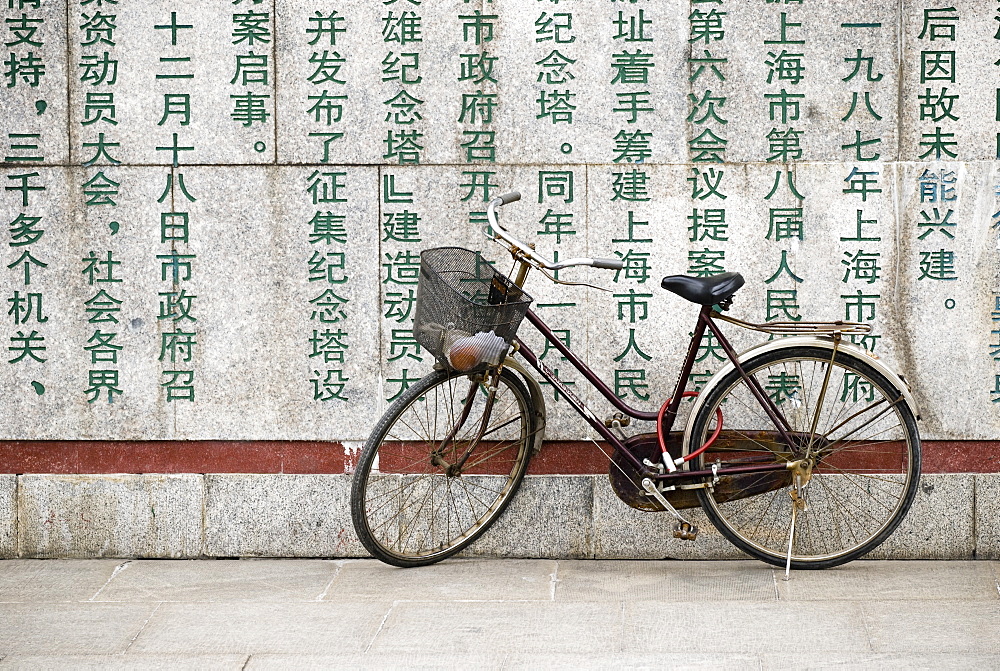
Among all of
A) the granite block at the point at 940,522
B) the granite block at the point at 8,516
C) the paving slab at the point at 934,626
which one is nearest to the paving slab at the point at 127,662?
the granite block at the point at 8,516

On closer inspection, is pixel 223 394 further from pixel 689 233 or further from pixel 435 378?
pixel 689 233

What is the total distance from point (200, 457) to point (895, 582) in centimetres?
347

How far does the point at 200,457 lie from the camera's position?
5.48 metres

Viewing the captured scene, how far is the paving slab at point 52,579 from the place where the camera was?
4.91 metres

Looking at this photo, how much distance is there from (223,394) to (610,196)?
2220 mm

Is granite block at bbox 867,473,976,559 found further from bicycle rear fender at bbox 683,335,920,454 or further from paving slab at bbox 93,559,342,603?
paving slab at bbox 93,559,342,603

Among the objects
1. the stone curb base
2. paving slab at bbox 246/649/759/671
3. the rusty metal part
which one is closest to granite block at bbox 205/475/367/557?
the stone curb base

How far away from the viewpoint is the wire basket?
14.8 feet

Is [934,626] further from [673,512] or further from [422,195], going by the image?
[422,195]

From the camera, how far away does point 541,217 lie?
17.5 feet

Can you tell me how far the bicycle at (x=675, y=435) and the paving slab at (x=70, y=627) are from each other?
108 centimetres

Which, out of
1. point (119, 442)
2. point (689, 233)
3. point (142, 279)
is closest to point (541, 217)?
point (689, 233)

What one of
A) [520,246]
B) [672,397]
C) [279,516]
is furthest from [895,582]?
[279,516]

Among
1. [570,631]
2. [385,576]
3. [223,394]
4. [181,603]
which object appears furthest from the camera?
[223,394]
